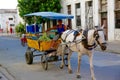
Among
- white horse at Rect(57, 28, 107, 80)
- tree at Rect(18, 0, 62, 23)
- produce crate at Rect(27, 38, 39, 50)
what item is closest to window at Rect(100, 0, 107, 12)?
tree at Rect(18, 0, 62, 23)

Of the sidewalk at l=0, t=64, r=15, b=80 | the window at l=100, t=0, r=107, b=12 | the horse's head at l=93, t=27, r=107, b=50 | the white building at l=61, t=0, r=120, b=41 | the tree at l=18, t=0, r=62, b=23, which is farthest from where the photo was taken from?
the tree at l=18, t=0, r=62, b=23

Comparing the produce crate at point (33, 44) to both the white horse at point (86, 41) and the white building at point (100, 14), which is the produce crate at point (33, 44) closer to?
the white horse at point (86, 41)

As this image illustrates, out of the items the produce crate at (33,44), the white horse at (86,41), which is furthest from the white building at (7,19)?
the white horse at (86,41)

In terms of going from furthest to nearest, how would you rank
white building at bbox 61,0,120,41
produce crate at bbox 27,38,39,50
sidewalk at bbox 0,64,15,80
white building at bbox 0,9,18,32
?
white building at bbox 0,9,18,32 → white building at bbox 61,0,120,41 → produce crate at bbox 27,38,39,50 → sidewalk at bbox 0,64,15,80

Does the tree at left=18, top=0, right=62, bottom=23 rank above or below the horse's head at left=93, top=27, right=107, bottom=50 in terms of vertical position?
above

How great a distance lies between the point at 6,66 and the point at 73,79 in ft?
15.9

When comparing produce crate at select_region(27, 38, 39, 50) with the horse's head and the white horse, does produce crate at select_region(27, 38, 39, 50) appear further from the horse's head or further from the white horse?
the horse's head

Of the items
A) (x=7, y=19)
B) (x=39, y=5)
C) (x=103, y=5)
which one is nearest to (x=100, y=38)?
(x=103, y=5)

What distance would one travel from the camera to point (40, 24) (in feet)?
50.1

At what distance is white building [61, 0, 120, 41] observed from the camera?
2853 centimetres

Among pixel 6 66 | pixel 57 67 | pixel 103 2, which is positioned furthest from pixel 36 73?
pixel 103 2

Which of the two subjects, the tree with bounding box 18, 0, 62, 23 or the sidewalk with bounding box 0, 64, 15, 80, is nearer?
the sidewalk with bounding box 0, 64, 15, 80

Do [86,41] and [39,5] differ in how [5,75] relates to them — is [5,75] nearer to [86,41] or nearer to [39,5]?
[86,41]

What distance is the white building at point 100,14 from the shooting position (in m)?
28.5
